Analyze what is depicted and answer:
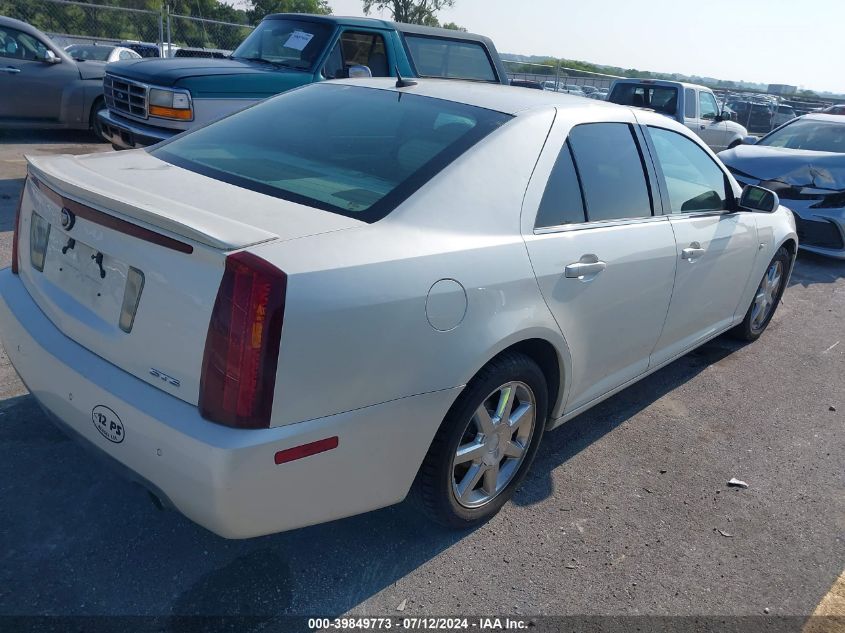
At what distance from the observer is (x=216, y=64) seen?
722 cm

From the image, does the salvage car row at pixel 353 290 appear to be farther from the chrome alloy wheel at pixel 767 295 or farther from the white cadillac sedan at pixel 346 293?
the chrome alloy wheel at pixel 767 295

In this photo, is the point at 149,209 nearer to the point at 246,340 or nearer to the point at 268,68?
the point at 246,340

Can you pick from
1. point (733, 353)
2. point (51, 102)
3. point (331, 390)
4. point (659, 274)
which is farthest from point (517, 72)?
point (331, 390)

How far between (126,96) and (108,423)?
5958 millimetres

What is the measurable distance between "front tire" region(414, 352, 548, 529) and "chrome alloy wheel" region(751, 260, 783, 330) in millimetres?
2866

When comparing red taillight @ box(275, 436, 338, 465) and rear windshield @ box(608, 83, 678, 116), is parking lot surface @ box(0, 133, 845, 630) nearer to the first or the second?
red taillight @ box(275, 436, 338, 465)

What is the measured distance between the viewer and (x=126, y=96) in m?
7.18

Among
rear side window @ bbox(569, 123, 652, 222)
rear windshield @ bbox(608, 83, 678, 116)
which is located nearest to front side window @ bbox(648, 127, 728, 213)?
rear side window @ bbox(569, 123, 652, 222)

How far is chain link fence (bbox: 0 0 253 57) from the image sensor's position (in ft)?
58.1

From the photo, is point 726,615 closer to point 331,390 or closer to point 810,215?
point 331,390

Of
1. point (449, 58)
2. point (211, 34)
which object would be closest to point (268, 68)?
point (449, 58)

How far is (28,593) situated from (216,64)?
6.06 metres

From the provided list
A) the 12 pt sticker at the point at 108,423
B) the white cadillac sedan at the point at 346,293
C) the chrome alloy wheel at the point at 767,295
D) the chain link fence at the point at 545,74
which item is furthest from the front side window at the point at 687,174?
the chain link fence at the point at 545,74

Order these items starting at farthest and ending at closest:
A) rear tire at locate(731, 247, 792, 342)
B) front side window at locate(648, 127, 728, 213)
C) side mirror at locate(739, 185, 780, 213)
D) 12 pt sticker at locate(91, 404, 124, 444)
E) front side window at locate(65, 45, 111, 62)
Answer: front side window at locate(65, 45, 111, 62)
rear tire at locate(731, 247, 792, 342)
side mirror at locate(739, 185, 780, 213)
front side window at locate(648, 127, 728, 213)
12 pt sticker at locate(91, 404, 124, 444)
